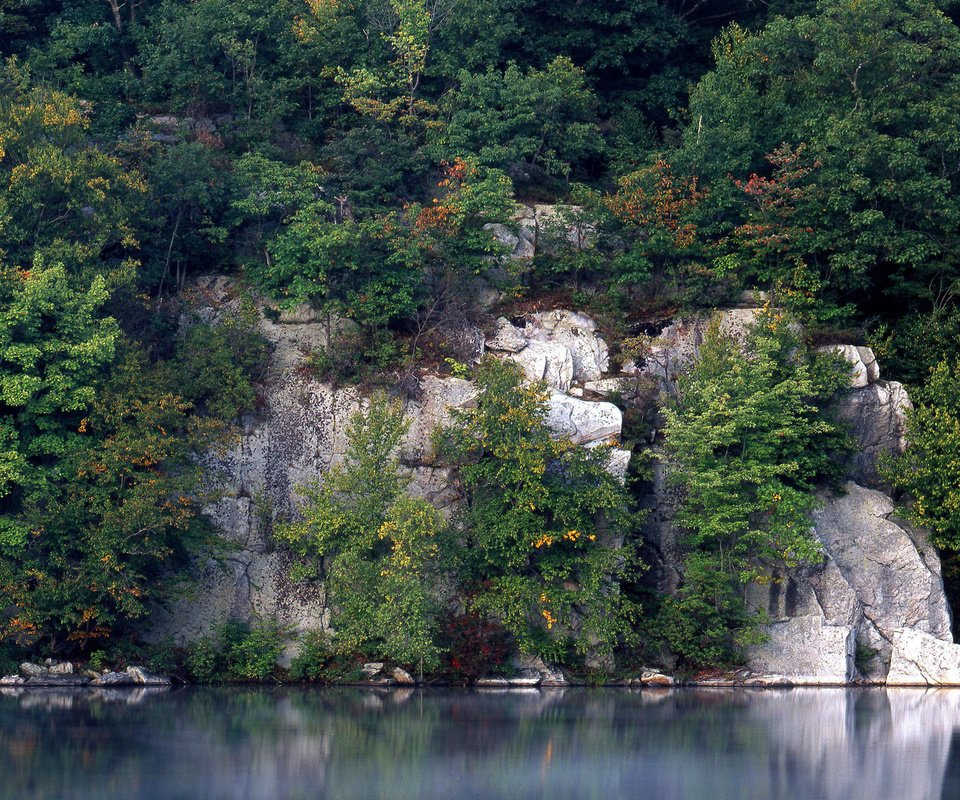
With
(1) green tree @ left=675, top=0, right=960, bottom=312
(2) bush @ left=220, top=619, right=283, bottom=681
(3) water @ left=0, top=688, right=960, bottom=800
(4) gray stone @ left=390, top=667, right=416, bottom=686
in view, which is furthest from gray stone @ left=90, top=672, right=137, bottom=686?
(1) green tree @ left=675, top=0, right=960, bottom=312

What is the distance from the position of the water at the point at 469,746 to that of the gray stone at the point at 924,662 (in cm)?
272

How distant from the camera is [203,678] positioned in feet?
105

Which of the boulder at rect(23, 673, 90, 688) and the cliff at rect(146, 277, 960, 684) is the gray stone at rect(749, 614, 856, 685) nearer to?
the cliff at rect(146, 277, 960, 684)

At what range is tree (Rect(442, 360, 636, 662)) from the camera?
3225 centimetres

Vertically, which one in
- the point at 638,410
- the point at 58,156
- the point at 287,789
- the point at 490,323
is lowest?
the point at 287,789

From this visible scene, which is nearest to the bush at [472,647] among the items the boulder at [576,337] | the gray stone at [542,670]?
the gray stone at [542,670]

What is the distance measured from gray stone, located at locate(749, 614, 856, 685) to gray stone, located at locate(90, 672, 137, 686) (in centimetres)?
1463

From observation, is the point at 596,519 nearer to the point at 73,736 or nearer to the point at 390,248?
the point at 390,248

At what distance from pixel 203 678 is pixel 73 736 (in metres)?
8.13

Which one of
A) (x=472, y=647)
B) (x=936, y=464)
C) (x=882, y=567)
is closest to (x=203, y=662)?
(x=472, y=647)

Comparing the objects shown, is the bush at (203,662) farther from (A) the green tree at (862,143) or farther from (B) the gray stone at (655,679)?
(A) the green tree at (862,143)

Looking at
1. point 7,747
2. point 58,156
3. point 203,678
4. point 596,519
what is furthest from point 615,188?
point 7,747

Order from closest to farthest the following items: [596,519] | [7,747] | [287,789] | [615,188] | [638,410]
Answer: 1. [287,789]
2. [7,747]
3. [596,519]
4. [638,410]
5. [615,188]

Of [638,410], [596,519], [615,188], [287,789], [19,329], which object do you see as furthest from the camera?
[615,188]
